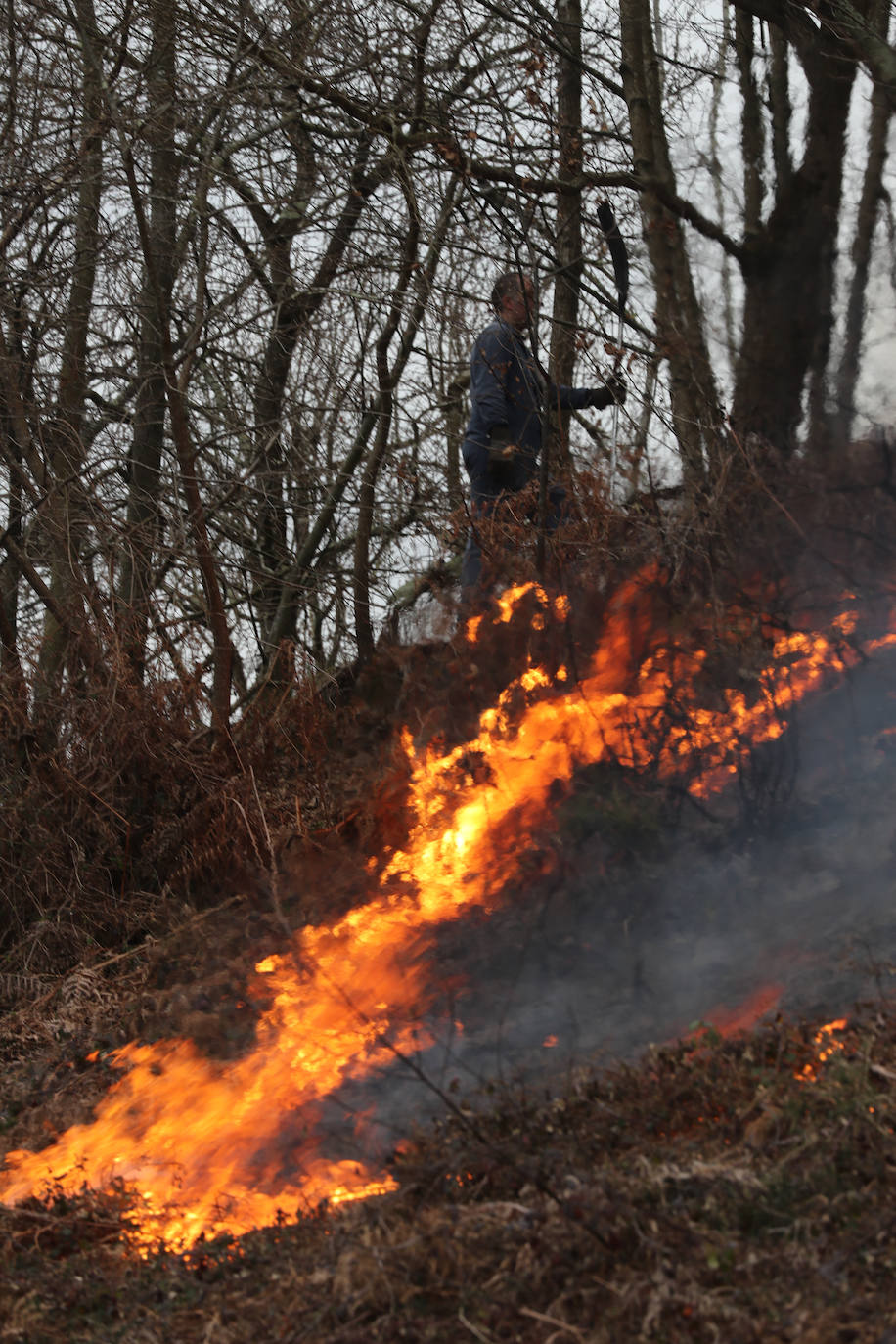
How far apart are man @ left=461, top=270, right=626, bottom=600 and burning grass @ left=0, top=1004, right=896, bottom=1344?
366 centimetres

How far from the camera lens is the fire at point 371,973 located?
3.96 metres

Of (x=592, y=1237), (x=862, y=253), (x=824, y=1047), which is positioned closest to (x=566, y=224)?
(x=862, y=253)

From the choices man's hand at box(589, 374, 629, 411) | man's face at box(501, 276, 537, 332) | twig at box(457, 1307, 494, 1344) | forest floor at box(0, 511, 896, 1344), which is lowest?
twig at box(457, 1307, 494, 1344)

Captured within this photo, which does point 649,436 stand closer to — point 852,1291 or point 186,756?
point 186,756

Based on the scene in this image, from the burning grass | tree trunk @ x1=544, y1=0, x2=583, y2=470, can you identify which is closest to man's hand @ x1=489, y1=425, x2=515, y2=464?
tree trunk @ x1=544, y1=0, x2=583, y2=470

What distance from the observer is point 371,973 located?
189 inches

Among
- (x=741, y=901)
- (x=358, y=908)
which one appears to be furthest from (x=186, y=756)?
(x=741, y=901)

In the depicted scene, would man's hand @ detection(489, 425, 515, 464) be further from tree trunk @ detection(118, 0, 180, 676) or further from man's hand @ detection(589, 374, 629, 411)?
tree trunk @ detection(118, 0, 180, 676)

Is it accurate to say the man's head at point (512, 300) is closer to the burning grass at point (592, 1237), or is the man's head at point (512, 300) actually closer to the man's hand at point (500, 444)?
the man's hand at point (500, 444)

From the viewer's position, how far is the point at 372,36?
313 inches

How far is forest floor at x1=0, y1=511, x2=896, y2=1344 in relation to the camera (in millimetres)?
2906

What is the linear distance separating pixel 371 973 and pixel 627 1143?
62.6 inches

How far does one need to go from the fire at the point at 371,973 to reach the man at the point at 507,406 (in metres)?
1.16

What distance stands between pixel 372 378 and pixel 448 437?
5.44ft
